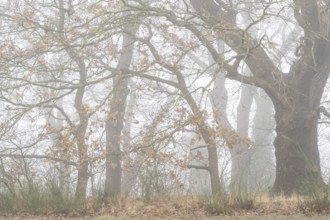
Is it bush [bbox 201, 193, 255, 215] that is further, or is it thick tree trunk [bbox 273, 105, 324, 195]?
thick tree trunk [bbox 273, 105, 324, 195]

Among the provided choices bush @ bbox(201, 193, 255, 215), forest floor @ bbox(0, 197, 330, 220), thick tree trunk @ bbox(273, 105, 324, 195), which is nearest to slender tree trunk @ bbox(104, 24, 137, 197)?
forest floor @ bbox(0, 197, 330, 220)

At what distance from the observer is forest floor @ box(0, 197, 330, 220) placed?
777 cm

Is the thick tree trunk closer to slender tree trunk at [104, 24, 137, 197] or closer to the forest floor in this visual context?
the forest floor

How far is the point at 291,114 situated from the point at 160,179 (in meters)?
4.96

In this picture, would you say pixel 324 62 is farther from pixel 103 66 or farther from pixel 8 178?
pixel 8 178

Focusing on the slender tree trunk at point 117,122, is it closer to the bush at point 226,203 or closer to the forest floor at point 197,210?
the forest floor at point 197,210

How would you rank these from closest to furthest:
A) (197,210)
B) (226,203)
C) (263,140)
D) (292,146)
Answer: (226,203), (197,210), (292,146), (263,140)

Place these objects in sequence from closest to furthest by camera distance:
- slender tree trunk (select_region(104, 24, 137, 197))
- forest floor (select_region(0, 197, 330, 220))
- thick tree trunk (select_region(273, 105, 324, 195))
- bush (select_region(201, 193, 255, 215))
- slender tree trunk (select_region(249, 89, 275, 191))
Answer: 1. forest floor (select_region(0, 197, 330, 220))
2. bush (select_region(201, 193, 255, 215))
3. slender tree trunk (select_region(104, 24, 137, 197))
4. thick tree trunk (select_region(273, 105, 324, 195))
5. slender tree trunk (select_region(249, 89, 275, 191))

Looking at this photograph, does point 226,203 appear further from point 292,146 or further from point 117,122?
point 117,122

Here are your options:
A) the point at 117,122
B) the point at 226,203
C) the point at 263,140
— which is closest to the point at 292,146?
the point at 226,203

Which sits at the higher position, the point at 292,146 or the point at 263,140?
the point at 263,140

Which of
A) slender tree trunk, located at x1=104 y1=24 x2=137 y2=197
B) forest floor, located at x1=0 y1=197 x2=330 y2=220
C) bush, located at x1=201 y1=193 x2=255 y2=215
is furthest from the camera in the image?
slender tree trunk, located at x1=104 y1=24 x2=137 y2=197

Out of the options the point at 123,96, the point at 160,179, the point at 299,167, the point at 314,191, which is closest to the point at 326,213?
the point at 314,191

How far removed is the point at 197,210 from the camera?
8422 millimetres
